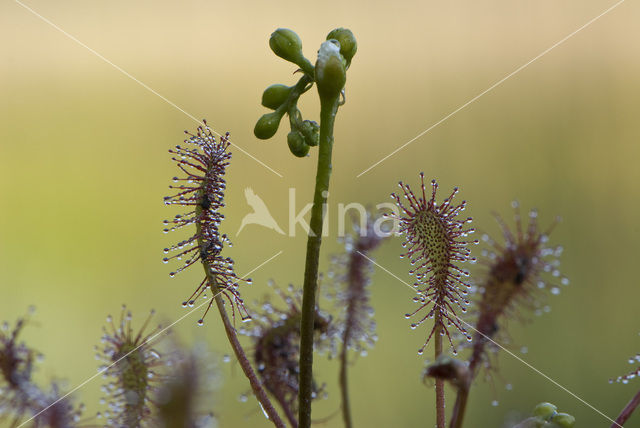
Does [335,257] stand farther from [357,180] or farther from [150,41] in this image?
[150,41]

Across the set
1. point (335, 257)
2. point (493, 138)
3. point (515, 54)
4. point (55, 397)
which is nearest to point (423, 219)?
point (335, 257)

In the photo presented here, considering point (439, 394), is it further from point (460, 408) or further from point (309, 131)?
point (309, 131)

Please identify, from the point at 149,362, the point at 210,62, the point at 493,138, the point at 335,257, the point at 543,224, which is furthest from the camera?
the point at 210,62

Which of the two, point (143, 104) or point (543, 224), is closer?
point (543, 224)

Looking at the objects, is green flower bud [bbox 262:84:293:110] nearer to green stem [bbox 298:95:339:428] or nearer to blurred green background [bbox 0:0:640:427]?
green stem [bbox 298:95:339:428]

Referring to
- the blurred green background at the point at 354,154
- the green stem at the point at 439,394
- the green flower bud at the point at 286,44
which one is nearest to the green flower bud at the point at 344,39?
the green flower bud at the point at 286,44

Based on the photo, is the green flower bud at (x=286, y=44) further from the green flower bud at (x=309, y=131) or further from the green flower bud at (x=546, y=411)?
the green flower bud at (x=546, y=411)

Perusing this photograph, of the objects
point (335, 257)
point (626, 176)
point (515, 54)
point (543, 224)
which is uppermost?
point (515, 54)

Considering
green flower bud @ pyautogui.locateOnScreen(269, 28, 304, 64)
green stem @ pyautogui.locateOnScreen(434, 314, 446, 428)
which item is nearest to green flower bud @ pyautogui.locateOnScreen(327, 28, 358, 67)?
green flower bud @ pyautogui.locateOnScreen(269, 28, 304, 64)
